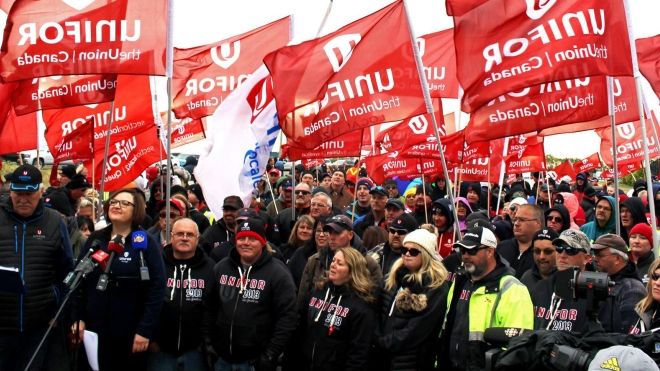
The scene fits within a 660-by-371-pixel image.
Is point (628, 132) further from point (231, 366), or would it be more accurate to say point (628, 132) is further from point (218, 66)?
point (231, 366)

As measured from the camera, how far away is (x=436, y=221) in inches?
422

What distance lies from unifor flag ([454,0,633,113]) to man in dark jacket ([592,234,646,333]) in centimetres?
167

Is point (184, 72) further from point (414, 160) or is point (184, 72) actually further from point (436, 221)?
point (436, 221)

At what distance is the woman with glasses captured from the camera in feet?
20.8

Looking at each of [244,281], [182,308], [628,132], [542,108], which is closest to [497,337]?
[244,281]

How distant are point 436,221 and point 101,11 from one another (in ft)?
13.9

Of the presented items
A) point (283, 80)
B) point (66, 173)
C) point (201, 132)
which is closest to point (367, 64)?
point (283, 80)

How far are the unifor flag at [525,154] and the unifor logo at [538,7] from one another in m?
7.10

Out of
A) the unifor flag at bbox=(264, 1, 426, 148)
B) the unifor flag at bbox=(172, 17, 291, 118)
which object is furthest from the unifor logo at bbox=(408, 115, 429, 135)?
the unifor flag at bbox=(264, 1, 426, 148)

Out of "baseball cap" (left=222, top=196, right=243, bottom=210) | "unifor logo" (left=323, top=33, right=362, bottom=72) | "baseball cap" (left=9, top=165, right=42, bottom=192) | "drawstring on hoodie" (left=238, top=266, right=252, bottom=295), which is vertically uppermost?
"unifor logo" (left=323, top=33, right=362, bottom=72)

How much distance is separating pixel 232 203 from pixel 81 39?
7.71ft

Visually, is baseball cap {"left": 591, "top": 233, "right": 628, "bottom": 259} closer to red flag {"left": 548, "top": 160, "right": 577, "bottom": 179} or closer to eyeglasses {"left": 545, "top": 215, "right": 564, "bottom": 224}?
eyeglasses {"left": 545, "top": 215, "right": 564, "bottom": 224}

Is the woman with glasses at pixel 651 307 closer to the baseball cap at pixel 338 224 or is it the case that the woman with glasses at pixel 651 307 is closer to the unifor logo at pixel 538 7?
the baseball cap at pixel 338 224

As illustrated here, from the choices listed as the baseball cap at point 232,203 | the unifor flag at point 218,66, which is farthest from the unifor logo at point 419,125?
the baseball cap at point 232,203
